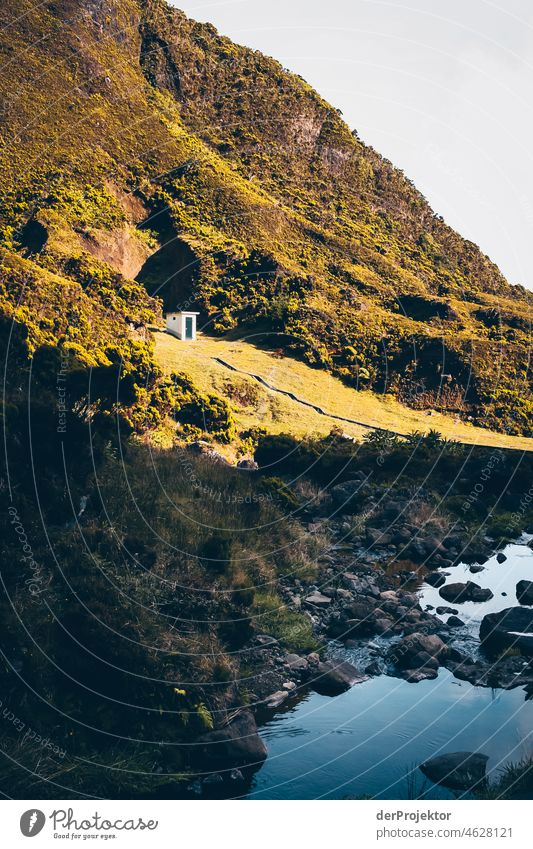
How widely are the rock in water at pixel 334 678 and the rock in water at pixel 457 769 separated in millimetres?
2984

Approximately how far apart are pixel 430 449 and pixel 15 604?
24135 millimetres

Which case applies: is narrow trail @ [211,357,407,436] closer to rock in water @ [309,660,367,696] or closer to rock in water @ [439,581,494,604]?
rock in water @ [439,581,494,604]

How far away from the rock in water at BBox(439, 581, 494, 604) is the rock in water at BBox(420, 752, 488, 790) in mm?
7937

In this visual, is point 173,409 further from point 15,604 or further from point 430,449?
point 15,604

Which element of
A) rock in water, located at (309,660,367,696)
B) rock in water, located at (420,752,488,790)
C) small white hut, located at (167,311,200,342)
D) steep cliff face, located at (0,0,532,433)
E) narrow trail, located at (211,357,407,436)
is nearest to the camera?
rock in water, located at (420,752,488,790)

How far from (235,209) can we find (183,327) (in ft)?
93.1

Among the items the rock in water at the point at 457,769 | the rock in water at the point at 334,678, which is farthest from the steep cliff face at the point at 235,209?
the rock in water at the point at 457,769

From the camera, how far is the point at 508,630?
17844 millimetres

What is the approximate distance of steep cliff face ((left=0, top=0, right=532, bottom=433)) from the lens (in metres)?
51.7

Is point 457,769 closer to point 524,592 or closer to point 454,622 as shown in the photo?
point 454,622

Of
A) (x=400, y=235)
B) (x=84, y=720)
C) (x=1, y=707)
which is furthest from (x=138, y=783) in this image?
(x=400, y=235)

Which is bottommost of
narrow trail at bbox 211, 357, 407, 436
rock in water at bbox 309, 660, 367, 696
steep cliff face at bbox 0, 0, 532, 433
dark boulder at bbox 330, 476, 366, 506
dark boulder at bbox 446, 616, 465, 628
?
rock in water at bbox 309, 660, 367, 696

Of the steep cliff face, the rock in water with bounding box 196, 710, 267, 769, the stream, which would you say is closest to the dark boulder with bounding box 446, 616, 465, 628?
the stream
